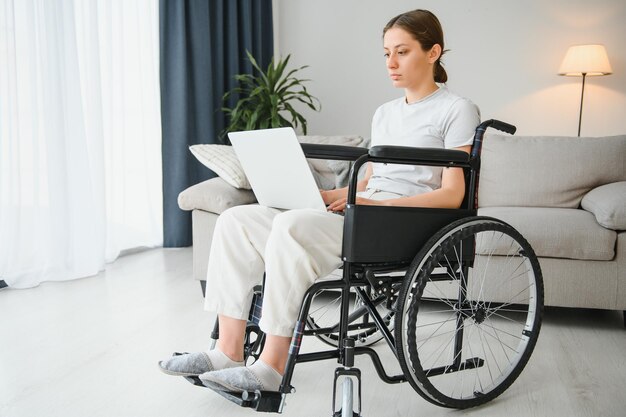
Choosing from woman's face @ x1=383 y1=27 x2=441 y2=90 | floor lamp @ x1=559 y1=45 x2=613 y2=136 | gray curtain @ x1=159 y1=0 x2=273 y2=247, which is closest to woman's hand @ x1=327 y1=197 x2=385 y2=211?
woman's face @ x1=383 y1=27 x2=441 y2=90

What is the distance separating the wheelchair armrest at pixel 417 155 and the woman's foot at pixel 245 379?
51 cm

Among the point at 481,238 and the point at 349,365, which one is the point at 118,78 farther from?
the point at 349,365

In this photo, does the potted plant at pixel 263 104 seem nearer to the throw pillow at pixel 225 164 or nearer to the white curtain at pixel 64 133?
the white curtain at pixel 64 133

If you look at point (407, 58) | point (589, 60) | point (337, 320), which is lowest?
point (337, 320)

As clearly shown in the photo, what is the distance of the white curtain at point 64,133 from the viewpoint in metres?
2.60

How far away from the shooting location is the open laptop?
1.36 metres

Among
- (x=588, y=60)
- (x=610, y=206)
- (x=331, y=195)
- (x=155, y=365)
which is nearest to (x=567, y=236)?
(x=610, y=206)

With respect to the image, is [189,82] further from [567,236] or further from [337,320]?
[567,236]

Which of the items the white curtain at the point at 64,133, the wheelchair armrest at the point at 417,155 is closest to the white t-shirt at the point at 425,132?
the wheelchair armrest at the point at 417,155

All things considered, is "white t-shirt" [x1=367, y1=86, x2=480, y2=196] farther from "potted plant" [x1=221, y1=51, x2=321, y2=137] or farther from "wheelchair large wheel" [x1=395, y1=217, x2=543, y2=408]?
"potted plant" [x1=221, y1=51, x2=321, y2=137]

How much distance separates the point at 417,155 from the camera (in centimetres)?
135

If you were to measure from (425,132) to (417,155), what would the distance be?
309 mm

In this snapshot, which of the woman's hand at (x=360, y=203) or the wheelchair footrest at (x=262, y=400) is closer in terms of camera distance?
the wheelchair footrest at (x=262, y=400)

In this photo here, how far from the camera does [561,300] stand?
86.4 inches
